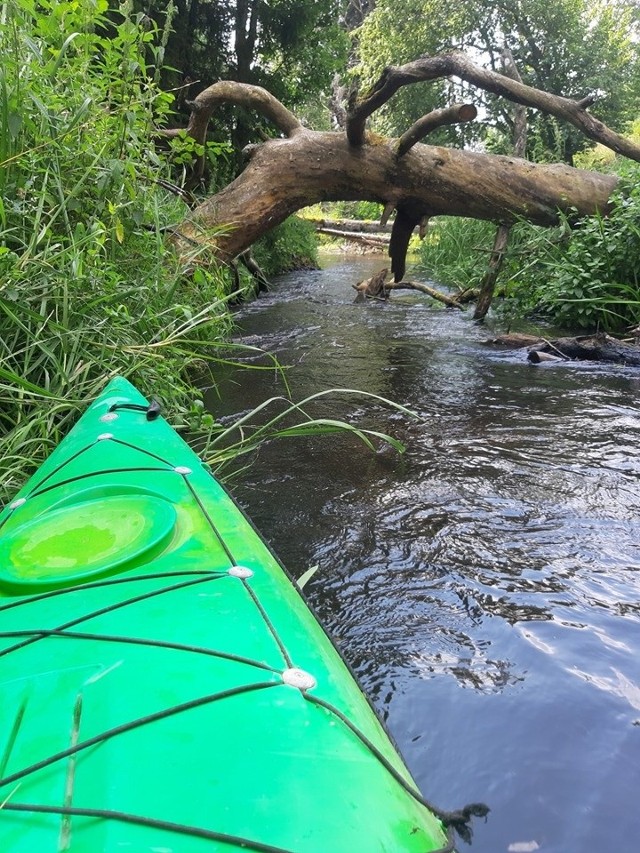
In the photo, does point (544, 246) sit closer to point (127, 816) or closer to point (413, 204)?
point (413, 204)

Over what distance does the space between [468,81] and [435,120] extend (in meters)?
1.06

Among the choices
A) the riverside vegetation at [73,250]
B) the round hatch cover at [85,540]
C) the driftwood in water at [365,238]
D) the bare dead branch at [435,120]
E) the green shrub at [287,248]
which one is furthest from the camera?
the driftwood in water at [365,238]

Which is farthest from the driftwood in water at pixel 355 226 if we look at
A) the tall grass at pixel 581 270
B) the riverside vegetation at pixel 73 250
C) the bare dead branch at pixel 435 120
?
the riverside vegetation at pixel 73 250

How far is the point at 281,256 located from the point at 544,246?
5.92 meters

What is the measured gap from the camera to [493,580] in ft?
7.19

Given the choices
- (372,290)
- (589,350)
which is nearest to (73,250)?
(589,350)

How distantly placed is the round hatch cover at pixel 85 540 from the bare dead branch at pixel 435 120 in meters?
4.40

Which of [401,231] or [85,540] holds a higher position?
[401,231]

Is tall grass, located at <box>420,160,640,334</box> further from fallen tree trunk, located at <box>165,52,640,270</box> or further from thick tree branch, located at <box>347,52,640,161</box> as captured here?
thick tree branch, located at <box>347,52,640,161</box>

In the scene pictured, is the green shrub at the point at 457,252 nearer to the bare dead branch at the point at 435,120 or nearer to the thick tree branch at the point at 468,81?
the thick tree branch at the point at 468,81

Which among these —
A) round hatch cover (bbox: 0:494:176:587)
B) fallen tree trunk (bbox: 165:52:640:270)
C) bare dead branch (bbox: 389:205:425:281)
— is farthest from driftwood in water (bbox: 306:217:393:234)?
round hatch cover (bbox: 0:494:176:587)

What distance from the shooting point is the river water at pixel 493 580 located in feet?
4.81

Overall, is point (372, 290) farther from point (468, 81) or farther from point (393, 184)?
point (468, 81)

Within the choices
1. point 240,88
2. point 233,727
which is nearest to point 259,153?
point 240,88
